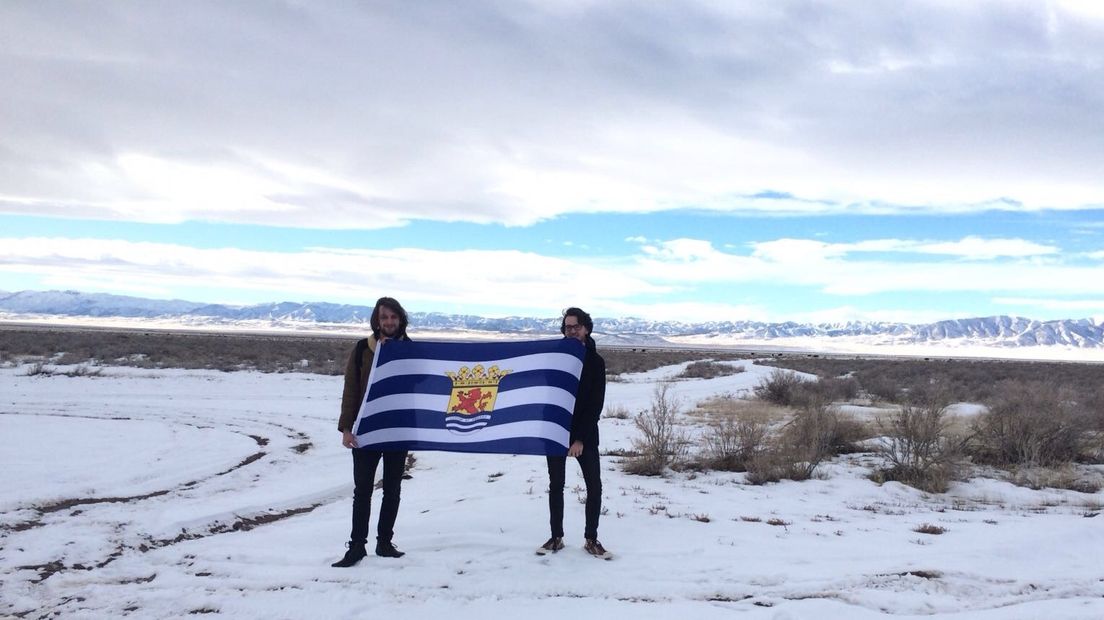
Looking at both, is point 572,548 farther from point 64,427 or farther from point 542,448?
point 64,427

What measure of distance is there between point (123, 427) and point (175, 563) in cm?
1006

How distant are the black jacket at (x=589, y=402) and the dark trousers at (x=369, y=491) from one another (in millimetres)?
1565

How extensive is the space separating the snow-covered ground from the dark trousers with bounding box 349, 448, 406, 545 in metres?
0.28

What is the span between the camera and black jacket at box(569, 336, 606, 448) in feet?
20.9

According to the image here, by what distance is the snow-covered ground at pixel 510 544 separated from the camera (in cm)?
532

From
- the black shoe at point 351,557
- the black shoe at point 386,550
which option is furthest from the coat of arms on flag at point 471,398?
the black shoe at point 351,557

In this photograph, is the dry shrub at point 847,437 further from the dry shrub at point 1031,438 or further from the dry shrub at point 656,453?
the dry shrub at point 656,453

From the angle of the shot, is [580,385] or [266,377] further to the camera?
[266,377]

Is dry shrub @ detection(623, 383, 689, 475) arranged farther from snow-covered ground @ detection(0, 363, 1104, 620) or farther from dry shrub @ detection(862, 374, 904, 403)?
dry shrub @ detection(862, 374, 904, 403)

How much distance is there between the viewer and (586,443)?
6379mm

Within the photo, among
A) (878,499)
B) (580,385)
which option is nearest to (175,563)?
(580,385)

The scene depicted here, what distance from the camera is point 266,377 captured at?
29594 millimetres

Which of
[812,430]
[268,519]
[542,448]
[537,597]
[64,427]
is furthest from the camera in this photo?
[64,427]

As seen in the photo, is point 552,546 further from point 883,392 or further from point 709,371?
point 709,371
